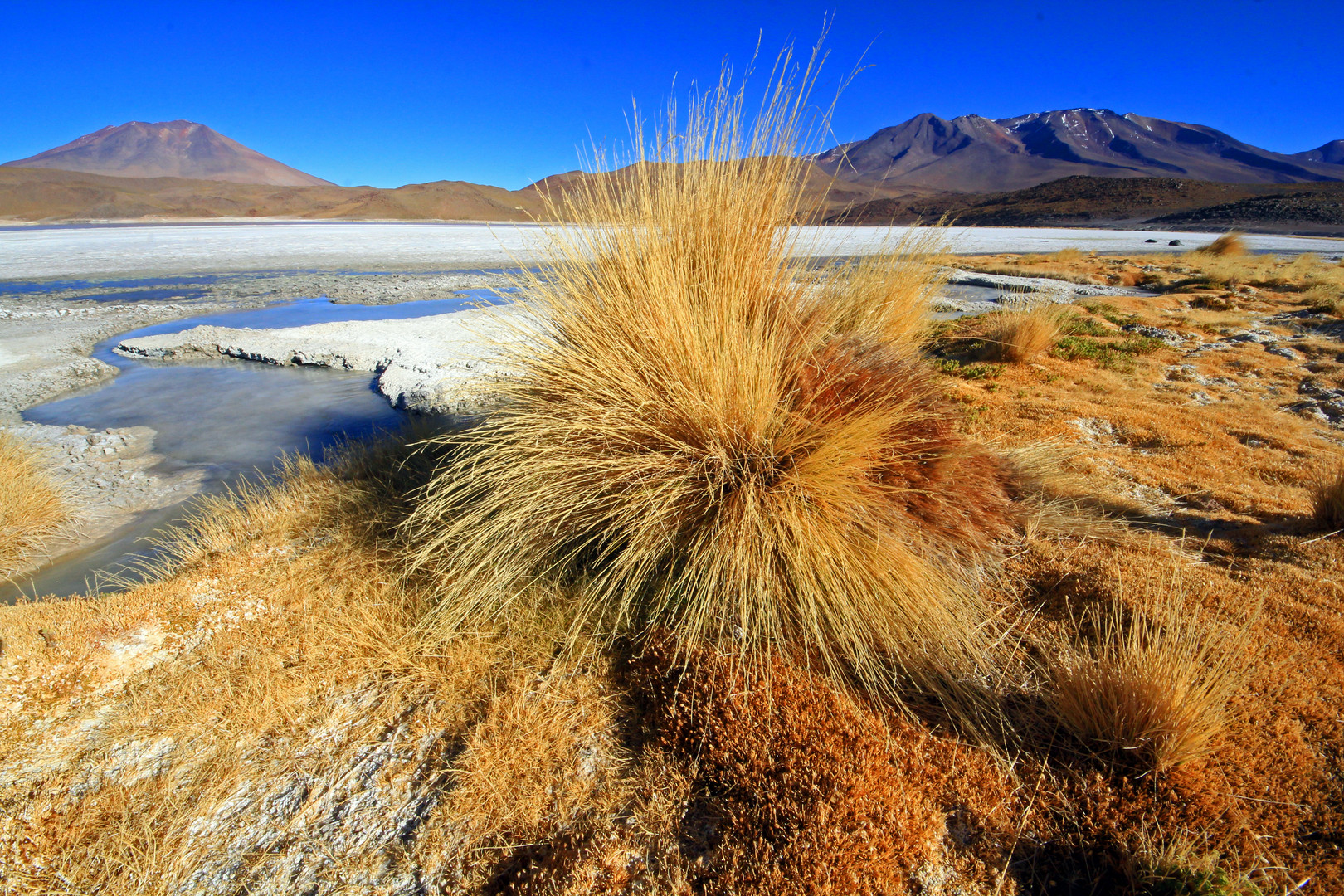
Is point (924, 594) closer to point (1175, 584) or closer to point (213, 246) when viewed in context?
point (1175, 584)

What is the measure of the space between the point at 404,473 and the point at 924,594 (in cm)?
326

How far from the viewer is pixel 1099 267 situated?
591 inches

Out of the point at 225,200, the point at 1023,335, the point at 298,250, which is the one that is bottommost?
the point at 1023,335

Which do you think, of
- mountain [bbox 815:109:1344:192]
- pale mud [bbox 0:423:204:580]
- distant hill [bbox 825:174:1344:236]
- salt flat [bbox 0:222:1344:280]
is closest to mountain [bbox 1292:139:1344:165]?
mountain [bbox 815:109:1344:192]

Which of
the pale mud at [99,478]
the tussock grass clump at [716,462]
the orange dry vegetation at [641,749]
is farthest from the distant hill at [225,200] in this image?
the orange dry vegetation at [641,749]

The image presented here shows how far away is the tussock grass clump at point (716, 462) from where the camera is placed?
214 centimetres

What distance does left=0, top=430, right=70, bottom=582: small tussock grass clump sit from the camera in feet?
12.0

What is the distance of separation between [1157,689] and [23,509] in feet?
18.9

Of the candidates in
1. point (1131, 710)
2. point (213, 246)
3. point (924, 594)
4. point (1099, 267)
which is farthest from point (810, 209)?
point (213, 246)

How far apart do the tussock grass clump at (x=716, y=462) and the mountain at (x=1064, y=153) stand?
396 feet

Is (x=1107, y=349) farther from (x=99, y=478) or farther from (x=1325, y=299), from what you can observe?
(x=99, y=478)

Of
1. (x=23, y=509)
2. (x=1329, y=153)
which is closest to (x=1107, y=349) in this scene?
(x=23, y=509)

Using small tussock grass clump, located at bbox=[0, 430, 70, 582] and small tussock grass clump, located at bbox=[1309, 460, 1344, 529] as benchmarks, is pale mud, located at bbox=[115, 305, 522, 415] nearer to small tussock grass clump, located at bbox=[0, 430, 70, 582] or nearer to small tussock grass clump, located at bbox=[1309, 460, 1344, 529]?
small tussock grass clump, located at bbox=[0, 430, 70, 582]

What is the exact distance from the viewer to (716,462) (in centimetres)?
235
